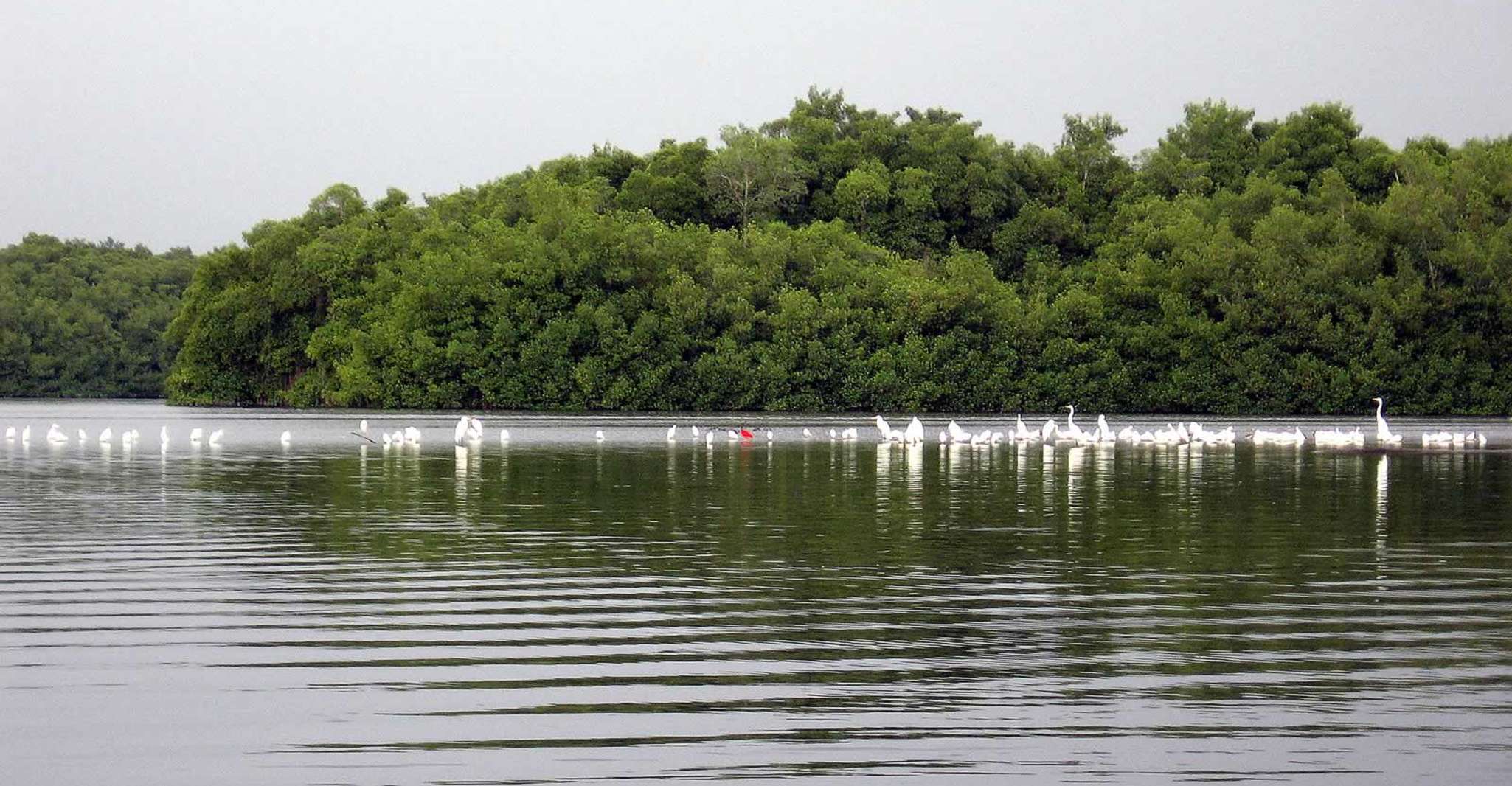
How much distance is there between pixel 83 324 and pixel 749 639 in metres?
83.5

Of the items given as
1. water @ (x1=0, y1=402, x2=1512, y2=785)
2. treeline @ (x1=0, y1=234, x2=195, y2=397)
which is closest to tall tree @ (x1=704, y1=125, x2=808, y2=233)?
treeline @ (x1=0, y1=234, x2=195, y2=397)

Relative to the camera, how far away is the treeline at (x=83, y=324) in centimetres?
8525

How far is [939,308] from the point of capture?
6322 cm

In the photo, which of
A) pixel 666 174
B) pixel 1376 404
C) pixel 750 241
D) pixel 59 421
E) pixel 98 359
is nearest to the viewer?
pixel 59 421

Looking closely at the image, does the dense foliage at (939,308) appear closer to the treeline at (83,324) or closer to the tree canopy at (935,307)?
the tree canopy at (935,307)

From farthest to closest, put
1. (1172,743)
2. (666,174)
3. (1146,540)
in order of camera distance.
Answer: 1. (666,174)
2. (1146,540)
3. (1172,743)

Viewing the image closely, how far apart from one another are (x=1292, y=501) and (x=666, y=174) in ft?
198

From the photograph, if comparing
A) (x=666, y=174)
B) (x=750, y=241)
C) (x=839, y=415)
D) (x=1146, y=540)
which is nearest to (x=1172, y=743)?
(x=1146, y=540)

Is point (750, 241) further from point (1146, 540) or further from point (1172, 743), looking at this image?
point (1172, 743)

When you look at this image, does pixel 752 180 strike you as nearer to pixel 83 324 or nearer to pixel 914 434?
pixel 83 324

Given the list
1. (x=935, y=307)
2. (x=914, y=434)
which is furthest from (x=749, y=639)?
(x=935, y=307)

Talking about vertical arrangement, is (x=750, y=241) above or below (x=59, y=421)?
above

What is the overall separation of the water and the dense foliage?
135 feet

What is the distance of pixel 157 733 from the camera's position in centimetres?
783
